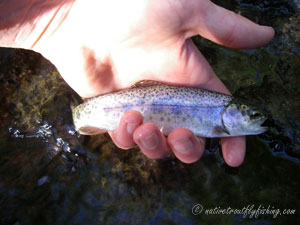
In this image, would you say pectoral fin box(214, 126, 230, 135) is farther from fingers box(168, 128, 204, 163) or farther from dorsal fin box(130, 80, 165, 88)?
dorsal fin box(130, 80, 165, 88)

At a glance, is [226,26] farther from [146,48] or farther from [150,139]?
[150,139]

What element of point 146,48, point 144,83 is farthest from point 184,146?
point 146,48

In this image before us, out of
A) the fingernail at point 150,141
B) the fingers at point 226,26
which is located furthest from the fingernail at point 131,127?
the fingers at point 226,26

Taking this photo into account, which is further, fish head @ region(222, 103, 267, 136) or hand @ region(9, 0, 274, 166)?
fish head @ region(222, 103, 267, 136)

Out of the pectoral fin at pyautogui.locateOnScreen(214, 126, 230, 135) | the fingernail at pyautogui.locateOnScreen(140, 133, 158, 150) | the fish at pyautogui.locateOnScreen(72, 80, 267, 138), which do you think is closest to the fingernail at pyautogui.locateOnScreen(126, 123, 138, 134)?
the fingernail at pyautogui.locateOnScreen(140, 133, 158, 150)

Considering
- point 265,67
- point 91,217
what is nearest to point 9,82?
point 91,217

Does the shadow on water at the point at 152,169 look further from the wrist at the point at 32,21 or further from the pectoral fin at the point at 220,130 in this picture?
the wrist at the point at 32,21

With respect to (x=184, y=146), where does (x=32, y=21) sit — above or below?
above
